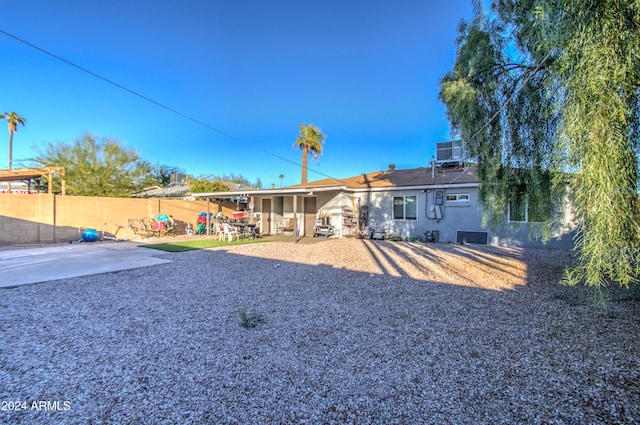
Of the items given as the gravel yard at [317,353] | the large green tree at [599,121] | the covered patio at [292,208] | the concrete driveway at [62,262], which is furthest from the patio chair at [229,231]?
the large green tree at [599,121]

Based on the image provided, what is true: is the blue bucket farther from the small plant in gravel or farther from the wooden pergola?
the small plant in gravel

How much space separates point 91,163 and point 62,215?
7458 millimetres

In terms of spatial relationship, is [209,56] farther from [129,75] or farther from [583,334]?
[583,334]

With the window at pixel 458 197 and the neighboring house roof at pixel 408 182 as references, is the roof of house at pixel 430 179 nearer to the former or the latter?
the neighboring house roof at pixel 408 182

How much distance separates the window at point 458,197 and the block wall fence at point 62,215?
583 inches

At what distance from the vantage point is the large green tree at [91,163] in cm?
1786

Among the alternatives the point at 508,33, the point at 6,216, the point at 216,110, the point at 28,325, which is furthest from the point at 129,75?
the point at 508,33

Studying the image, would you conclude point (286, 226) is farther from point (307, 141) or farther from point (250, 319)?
point (250, 319)

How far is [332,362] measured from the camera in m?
2.86

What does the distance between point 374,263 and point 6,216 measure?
1416 cm

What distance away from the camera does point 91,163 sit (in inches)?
714

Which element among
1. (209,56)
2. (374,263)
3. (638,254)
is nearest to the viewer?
(638,254)

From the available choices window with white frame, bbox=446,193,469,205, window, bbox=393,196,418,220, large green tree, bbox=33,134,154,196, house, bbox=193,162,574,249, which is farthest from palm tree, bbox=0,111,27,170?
window with white frame, bbox=446,193,469,205

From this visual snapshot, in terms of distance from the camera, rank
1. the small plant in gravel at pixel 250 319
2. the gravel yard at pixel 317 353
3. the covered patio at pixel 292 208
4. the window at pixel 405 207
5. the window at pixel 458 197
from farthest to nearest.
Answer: the covered patio at pixel 292 208
the window at pixel 405 207
the window at pixel 458 197
the small plant in gravel at pixel 250 319
the gravel yard at pixel 317 353
